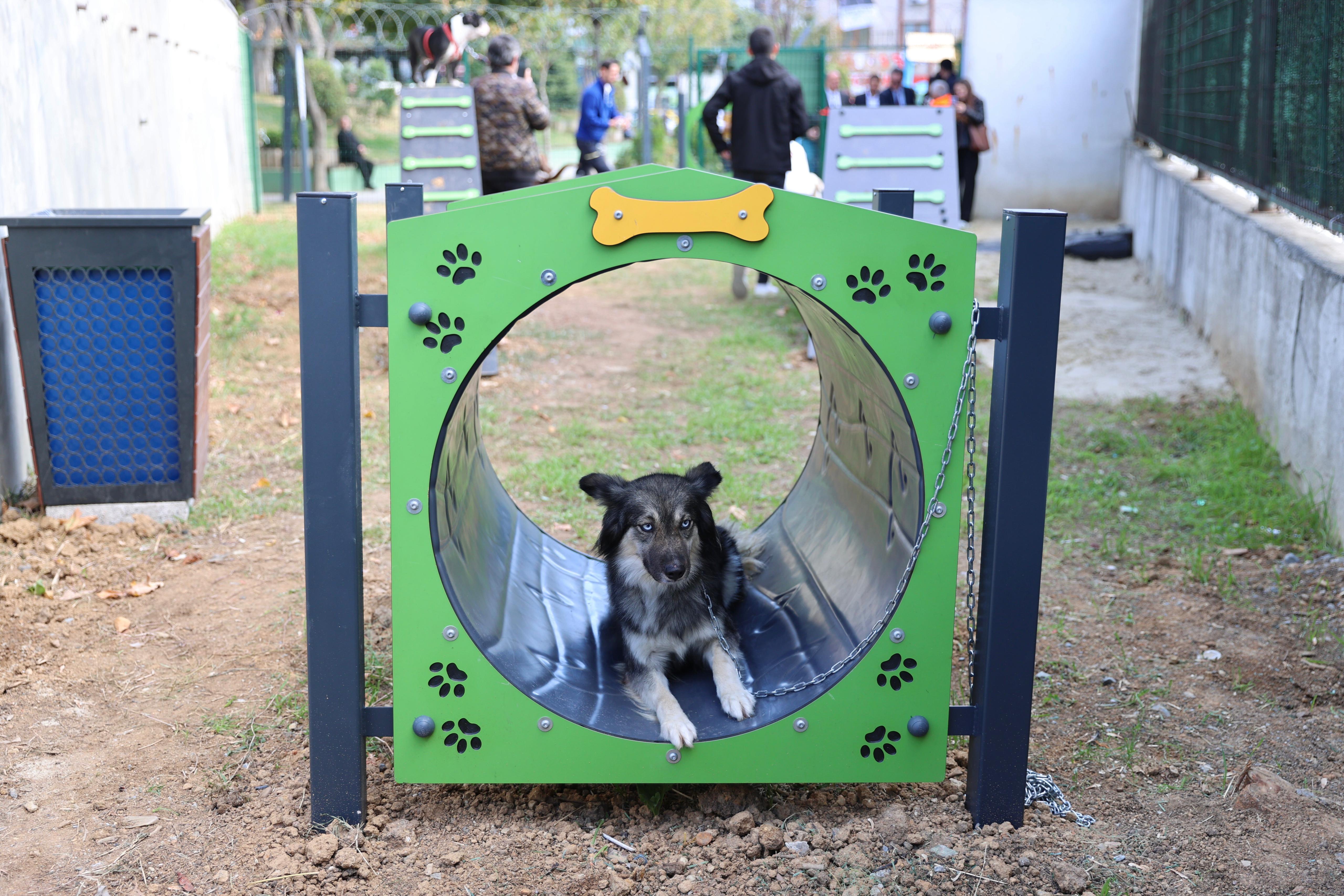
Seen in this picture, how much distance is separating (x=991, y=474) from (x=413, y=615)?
1.48 m

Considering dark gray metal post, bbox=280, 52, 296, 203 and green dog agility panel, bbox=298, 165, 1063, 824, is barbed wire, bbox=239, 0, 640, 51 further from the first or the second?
green dog agility panel, bbox=298, 165, 1063, 824

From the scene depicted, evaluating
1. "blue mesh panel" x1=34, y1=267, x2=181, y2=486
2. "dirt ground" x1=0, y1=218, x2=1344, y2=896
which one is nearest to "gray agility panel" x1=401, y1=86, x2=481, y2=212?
"blue mesh panel" x1=34, y1=267, x2=181, y2=486

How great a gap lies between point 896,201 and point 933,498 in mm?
969

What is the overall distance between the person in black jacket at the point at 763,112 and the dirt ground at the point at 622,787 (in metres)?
6.12

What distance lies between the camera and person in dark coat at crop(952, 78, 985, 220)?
1444 cm

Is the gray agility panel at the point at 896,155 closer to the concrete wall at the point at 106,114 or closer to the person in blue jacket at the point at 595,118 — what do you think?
the person in blue jacket at the point at 595,118

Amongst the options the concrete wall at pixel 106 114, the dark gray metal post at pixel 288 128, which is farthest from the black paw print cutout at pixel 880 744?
the dark gray metal post at pixel 288 128

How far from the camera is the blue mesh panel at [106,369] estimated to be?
15.6 ft

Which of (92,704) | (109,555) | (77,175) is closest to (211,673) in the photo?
(92,704)

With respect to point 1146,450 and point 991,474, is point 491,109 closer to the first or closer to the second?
point 1146,450

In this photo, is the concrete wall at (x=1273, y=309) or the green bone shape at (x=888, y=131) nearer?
the concrete wall at (x=1273, y=309)

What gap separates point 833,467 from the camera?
13.3 feet

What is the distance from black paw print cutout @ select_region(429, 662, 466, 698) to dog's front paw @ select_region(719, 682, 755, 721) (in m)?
0.71

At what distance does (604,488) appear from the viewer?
11.7ft
